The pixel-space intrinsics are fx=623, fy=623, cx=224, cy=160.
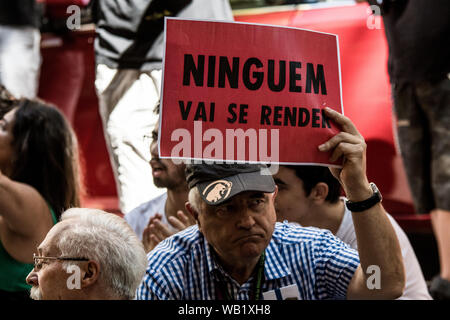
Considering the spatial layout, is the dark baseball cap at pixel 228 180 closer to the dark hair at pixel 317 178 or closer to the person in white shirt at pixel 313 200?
the person in white shirt at pixel 313 200

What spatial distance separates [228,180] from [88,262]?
0.35 m

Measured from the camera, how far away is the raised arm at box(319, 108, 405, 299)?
131 centimetres

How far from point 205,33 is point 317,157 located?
0.35m

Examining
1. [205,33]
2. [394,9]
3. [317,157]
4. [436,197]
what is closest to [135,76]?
[205,33]

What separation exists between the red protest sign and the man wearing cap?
0.05m

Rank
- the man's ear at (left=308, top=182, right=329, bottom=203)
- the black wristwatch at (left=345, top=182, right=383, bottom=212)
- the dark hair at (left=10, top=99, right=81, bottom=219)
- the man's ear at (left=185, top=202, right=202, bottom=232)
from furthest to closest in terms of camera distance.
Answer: the dark hair at (left=10, top=99, right=81, bottom=219) < the man's ear at (left=308, top=182, right=329, bottom=203) < the man's ear at (left=185, top=202, right=202, bottom=232) < the black wristwatch at (left=345, top=182, right=383, bottom=212)

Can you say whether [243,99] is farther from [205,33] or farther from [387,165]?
[387,165]

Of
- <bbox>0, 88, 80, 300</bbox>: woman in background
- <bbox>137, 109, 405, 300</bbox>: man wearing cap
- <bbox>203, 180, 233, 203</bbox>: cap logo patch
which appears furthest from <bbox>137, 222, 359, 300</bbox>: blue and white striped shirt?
<bbox>0, 88, 80, 300</bbox>: woman in background

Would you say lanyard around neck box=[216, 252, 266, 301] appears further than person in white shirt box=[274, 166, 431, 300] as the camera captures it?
No

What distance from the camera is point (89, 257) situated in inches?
53.4

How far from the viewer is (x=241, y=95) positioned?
1325mm

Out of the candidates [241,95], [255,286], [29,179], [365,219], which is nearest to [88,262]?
[255,286]

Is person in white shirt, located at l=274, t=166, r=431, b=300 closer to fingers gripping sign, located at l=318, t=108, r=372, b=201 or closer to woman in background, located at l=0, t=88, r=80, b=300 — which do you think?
fingers gripping sign, located at l=318, t=108, r=372, b=201

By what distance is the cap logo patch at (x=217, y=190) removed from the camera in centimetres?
134
